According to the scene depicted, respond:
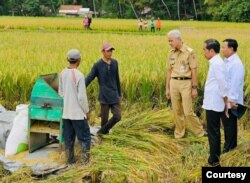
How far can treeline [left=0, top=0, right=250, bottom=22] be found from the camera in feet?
152

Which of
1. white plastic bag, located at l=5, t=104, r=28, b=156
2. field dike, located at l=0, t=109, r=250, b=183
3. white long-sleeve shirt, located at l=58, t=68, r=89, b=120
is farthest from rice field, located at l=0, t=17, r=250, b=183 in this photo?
white long-sleeve shirt, located at l=58, t=68, r=89, b=120

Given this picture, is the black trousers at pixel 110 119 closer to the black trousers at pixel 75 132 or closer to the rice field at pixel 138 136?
the rice field at pixel 138 136

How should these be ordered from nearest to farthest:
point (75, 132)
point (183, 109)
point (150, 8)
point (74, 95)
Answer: point (74, 95) < point (75, 132) < point (183, 109) < point (150, 8)

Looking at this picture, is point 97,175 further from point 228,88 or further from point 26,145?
point 228,88

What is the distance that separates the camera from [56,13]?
214 feet

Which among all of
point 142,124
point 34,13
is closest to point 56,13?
point 34,13

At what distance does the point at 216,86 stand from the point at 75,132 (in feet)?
5.06

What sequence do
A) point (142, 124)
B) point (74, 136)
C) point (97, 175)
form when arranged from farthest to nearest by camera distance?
point (142, 124), point (74, 136), point (97, 175)

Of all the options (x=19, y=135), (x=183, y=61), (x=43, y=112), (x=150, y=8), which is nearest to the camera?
(x=43, y=112)

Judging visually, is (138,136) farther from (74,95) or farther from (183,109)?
(74,95)

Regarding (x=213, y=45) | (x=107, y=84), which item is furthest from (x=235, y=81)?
(x=107, y=84)

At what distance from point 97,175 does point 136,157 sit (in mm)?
504

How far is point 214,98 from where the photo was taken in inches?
186

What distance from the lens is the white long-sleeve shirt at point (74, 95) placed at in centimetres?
485
